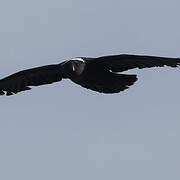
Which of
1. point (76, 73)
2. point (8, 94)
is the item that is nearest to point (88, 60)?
point (76, 73)

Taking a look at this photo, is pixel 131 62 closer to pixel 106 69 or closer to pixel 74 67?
pixel 106 69

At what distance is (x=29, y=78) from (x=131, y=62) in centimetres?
253

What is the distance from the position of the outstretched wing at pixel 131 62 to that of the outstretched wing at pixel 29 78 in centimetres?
123

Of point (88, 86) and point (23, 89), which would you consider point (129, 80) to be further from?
point (23, 89)

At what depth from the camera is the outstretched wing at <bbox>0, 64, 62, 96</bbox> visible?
26.2m

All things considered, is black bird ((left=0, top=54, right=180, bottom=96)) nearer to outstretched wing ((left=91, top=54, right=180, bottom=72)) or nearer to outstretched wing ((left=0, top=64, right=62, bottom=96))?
outstretched wing ((left=91, top=54, right=180, bottom=72))

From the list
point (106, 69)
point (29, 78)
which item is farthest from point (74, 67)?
point (29, 78)

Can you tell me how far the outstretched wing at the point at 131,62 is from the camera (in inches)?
969

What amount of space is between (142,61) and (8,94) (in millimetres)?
3314

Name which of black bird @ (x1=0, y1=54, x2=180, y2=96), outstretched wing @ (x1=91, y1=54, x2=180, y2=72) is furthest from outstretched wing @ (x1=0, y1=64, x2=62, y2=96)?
outstretched wing @ (x1=91, y1=54, x2=180, y2=72)

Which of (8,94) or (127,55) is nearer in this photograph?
(127,55)

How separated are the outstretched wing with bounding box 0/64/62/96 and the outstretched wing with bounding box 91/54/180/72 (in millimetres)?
1225

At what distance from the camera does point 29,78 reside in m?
26.4

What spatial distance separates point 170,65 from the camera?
24.5 meters
